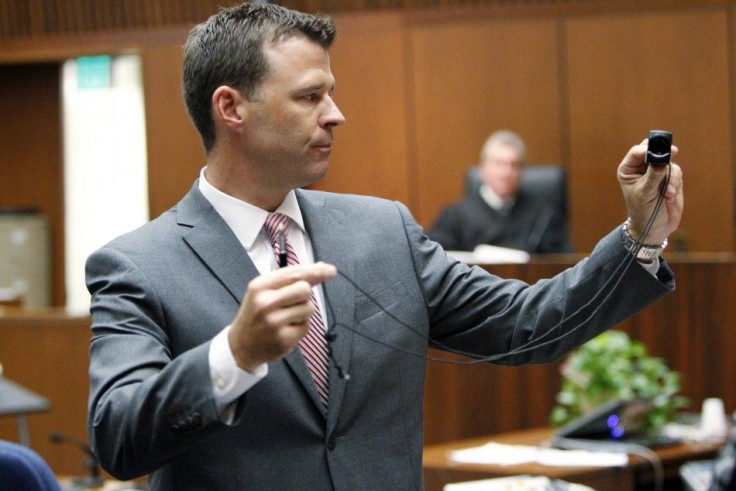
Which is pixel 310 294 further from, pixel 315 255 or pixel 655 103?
pixel 655 103

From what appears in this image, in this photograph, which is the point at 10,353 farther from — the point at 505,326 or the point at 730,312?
the point at 505,326

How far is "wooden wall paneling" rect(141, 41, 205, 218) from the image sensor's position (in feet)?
25.0

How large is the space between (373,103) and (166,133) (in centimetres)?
146

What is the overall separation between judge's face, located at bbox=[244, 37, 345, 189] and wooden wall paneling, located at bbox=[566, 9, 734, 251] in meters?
5.54

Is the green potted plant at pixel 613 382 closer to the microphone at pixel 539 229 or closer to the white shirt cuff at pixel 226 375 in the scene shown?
the microphone at pixel 539 229

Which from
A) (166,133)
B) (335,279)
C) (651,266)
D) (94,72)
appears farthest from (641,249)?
(94,72)

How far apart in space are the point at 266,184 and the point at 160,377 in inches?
17.4

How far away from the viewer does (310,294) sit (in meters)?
1.59

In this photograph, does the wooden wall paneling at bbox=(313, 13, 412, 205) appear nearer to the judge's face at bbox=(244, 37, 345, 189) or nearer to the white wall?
the white wall

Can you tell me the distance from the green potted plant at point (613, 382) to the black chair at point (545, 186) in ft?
6.52

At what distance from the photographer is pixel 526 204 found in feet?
20.4

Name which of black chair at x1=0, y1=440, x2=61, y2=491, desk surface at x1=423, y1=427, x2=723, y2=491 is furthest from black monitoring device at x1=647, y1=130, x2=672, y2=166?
desk surface at x1=423, y1=427, x2=723, y2=491

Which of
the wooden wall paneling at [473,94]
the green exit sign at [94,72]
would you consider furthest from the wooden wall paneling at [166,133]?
the wooden wall paneling at [473,94]

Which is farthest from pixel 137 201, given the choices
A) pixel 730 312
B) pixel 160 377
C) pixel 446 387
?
pixel 160 377
